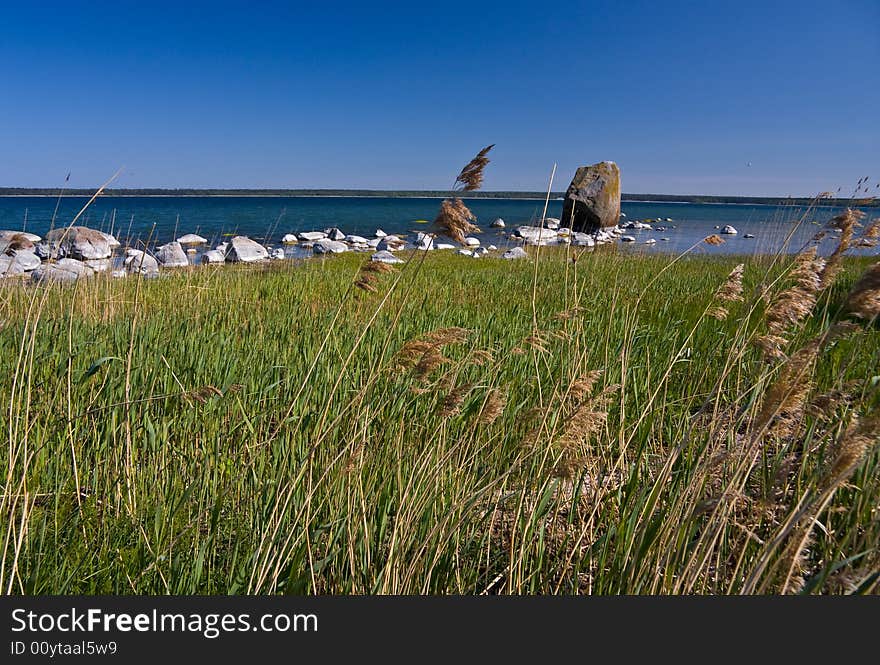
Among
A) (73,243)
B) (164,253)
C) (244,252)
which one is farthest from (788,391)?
(244,252)

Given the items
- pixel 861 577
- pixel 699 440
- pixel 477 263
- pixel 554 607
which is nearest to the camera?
pixel 861 577

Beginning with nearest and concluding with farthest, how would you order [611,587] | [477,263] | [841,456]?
[841,456]
[611,587]
[477,263]

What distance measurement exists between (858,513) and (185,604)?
6.28 feet

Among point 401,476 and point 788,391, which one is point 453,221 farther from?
point 788,391

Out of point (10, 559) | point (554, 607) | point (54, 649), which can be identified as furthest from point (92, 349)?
point (554, 607)

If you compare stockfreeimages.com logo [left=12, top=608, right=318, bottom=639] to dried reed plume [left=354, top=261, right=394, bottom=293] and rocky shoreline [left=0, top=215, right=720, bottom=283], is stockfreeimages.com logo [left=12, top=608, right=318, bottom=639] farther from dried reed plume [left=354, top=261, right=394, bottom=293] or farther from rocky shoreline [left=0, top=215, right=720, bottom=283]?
rocky shoreline [left=0, top=215, right=720, bottom=283]

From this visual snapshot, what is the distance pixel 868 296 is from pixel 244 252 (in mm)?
14717

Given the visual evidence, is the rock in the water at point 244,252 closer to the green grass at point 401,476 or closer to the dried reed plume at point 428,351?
the green grass at point 401,476

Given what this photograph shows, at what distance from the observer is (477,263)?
11.2 m

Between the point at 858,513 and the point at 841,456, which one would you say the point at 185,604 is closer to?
the point at 841,456

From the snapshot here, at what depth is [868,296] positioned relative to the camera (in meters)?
1.32

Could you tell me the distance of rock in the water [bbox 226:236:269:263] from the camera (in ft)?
46.9

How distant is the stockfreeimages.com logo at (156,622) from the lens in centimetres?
124

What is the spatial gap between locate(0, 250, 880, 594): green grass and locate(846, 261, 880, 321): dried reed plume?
25 cm
